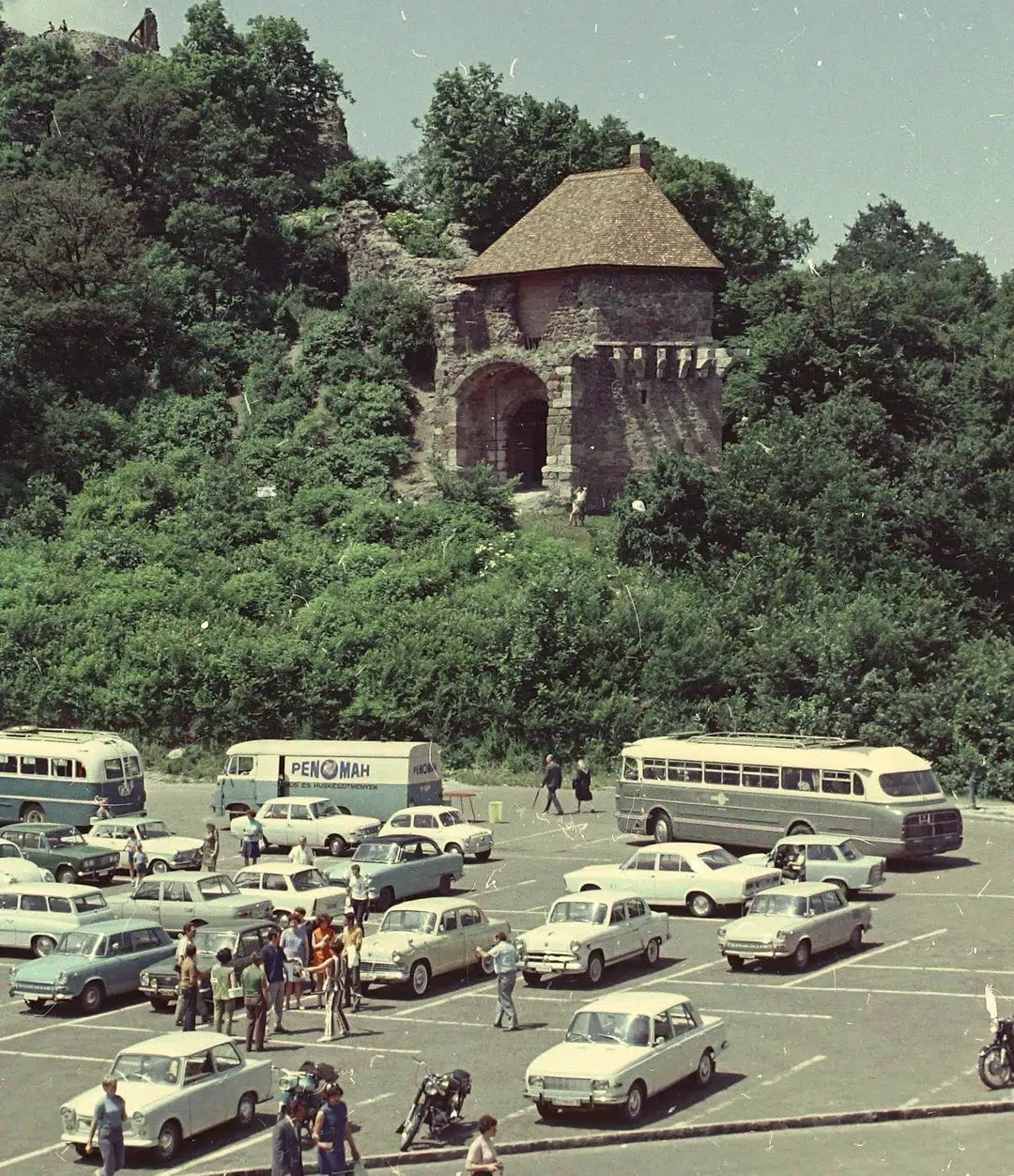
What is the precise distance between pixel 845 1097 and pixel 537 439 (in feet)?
152

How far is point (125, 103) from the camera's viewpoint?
76.6m

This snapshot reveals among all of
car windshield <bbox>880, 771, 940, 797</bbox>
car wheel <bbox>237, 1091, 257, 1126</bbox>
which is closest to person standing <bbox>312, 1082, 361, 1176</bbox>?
car wheel <bbox>237, 1091, 257, 1126</bbox>

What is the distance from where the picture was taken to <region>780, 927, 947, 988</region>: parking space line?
92.2 ft

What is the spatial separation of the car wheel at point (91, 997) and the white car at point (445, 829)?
1106 centimetres

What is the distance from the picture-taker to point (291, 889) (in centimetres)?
3238

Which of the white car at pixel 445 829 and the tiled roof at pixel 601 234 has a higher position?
the tiled roof at pixel 601 234

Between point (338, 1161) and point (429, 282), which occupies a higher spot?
point (429, 282)

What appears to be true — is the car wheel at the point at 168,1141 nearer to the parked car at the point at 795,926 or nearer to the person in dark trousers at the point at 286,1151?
the person in dark trousers at the point at 286,1151

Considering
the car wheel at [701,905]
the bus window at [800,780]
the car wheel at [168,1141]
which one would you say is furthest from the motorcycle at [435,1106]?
the bus window at [800,780]

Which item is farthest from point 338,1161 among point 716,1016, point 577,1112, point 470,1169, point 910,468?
point 910,468

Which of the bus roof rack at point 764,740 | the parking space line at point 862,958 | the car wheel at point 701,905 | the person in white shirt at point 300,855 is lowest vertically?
the parking space line at point 862,958

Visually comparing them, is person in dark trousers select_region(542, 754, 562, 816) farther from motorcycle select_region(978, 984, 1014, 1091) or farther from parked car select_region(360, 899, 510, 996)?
motorcycle select_region(978, 984, 1014, 1091)

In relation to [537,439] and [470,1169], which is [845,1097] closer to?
[470,1169]

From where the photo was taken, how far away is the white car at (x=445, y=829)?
38250 mm
